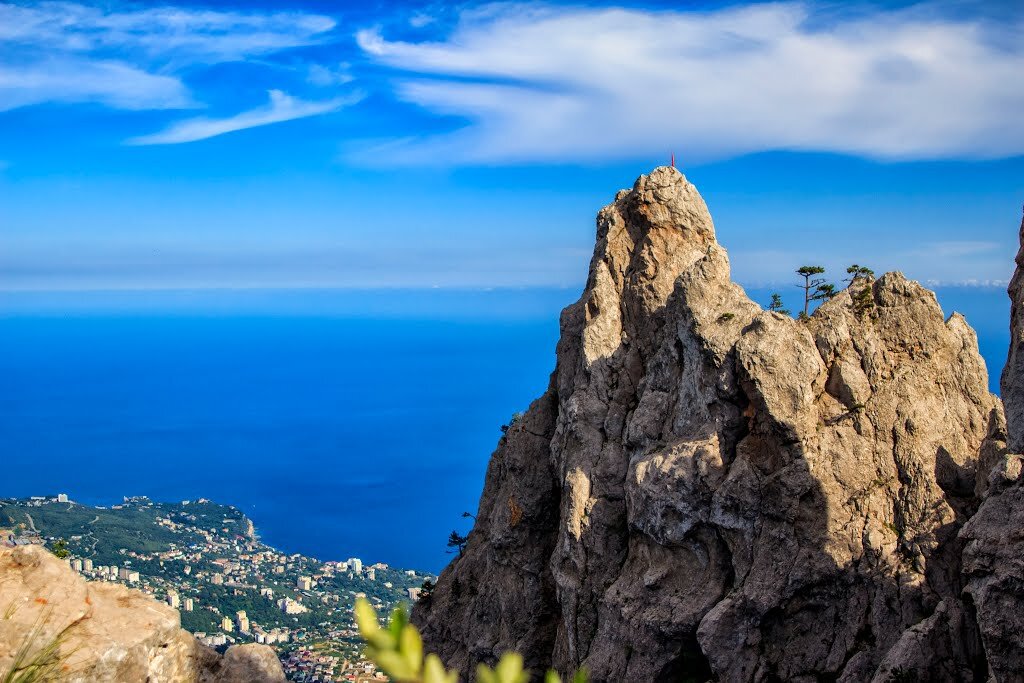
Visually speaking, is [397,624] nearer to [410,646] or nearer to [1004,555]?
[410,646]

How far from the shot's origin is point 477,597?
34094 mm

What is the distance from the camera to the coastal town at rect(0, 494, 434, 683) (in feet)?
263

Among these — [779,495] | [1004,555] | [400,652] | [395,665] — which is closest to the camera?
[395,665]

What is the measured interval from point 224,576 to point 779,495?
3887 inches

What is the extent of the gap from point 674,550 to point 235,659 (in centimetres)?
1291

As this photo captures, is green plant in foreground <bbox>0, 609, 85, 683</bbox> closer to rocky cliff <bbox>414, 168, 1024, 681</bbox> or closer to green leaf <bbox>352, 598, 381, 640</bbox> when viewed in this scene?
green leaf <bbox>352, 598, 381, 640</bbox>

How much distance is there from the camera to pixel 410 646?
451 centimetres

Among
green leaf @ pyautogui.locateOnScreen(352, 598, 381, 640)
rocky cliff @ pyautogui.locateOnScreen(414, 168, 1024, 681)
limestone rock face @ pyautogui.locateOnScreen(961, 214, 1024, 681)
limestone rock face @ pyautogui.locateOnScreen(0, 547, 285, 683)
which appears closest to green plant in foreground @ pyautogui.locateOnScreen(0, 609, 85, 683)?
limestone rock face @ pyautogui.locateOnScreen(0, 547, 285, 683)

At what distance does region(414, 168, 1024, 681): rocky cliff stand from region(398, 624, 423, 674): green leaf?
58.8 feet

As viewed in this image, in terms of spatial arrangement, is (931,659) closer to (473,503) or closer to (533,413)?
(533,413)

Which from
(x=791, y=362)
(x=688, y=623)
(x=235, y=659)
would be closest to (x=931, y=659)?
(x=688, y=623)

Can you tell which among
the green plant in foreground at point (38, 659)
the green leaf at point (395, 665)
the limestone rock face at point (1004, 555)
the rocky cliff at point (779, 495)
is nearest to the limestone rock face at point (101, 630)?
the green plant in foreground at point (38, 659)

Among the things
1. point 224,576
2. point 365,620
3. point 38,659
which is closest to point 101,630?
point 38,659

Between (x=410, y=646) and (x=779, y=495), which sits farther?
(x=779, y=495)
